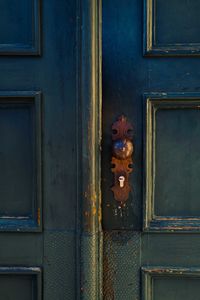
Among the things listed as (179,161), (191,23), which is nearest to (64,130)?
(179,161)

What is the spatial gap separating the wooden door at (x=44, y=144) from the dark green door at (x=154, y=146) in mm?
95

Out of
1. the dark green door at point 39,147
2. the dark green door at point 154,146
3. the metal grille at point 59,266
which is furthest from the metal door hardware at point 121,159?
the metal grille at point 59,266

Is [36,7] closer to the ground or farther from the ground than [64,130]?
farther from the ground

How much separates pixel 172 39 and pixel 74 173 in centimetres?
57

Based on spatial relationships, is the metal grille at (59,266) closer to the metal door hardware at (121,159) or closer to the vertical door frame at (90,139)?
the vertical door frame at (90,139)

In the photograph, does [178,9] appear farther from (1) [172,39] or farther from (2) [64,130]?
(2) [64,130]

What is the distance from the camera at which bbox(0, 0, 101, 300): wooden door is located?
131 centimetres

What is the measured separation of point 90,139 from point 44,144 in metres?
0.17

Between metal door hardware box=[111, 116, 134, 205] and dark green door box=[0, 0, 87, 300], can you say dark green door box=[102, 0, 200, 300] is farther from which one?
dark green door box=[0, 0, 87, 300]

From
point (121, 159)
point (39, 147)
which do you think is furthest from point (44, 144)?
point (121, 159)

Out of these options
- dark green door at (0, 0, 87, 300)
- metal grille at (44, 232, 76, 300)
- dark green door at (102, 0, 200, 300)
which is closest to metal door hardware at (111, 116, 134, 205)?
dark green door at (102, 0, 200, 300)

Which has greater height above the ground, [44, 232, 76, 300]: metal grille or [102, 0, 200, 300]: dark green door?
[102, 0, 200, 300]: dark green door

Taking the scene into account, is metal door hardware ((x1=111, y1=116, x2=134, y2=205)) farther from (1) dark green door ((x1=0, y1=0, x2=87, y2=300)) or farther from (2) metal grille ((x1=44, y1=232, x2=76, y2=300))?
(2) metal grille ((x1=44, y1=232, x2=76, y2=300))

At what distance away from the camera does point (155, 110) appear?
1.34 metres
